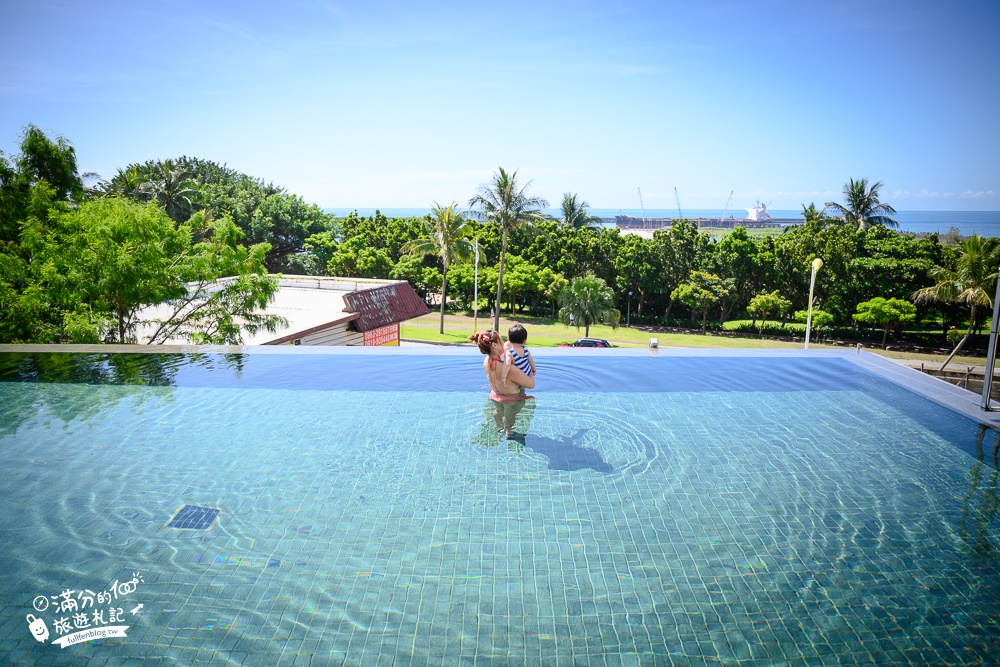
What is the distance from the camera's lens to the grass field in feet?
119

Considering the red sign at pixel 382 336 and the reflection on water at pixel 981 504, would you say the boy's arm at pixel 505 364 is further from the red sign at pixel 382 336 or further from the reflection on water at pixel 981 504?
the red sign at pixel 382 336

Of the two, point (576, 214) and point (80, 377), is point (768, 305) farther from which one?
point (80, 377)

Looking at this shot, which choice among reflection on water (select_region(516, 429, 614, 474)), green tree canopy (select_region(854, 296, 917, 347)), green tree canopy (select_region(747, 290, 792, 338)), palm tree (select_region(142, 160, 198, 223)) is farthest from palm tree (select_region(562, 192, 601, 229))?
reflection on water (select_region(516, 429, 614, 474))

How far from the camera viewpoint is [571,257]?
162 ft

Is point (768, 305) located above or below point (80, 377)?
below

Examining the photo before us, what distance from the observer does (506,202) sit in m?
35.8

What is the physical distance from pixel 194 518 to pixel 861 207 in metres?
63.8

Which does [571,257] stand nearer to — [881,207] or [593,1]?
[593,1]

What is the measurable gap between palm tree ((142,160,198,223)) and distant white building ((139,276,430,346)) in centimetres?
2335

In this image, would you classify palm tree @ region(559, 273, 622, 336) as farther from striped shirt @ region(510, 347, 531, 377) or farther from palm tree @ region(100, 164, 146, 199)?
striped shirt @ region(510, 347, 531, 377)

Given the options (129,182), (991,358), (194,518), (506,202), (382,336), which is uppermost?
(129,182)

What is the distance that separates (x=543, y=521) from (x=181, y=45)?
2387 inches

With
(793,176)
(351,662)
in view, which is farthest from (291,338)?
(793,176)

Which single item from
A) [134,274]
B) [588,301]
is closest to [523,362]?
[134,274]
